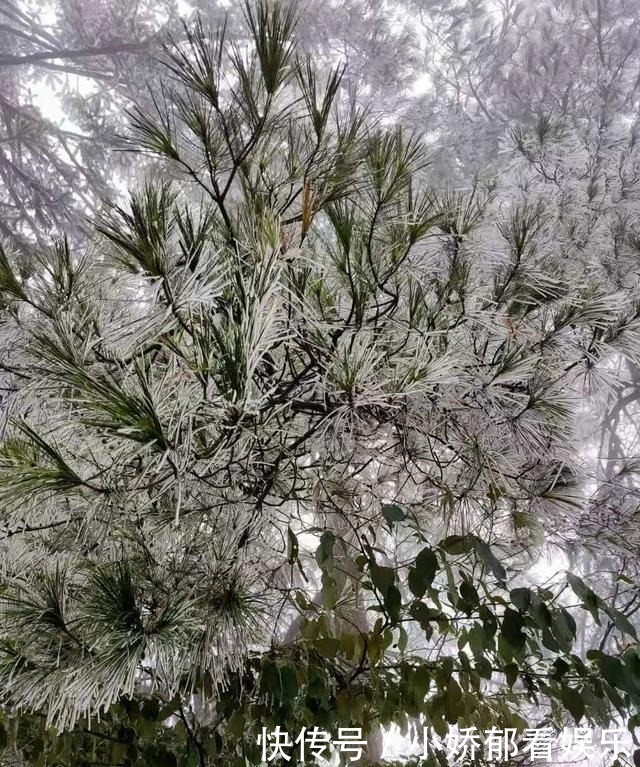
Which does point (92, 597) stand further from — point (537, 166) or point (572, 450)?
point (537, 166)

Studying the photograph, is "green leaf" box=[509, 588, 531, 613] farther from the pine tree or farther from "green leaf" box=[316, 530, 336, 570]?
"green leaf" box=[316, 530, 336, 570]

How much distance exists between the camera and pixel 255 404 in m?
0.58

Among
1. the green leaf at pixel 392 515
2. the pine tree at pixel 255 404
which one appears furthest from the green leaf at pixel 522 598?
the green leaf at pixel 392 515

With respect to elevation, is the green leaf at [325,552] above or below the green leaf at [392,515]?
below

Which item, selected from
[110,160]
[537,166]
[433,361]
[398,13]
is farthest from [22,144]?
[433,361]

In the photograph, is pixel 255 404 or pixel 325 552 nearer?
pixel 255 404

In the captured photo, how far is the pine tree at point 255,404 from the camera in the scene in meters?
0.60

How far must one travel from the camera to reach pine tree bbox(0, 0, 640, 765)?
0.60m

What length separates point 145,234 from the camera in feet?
1.86

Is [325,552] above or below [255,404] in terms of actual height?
below

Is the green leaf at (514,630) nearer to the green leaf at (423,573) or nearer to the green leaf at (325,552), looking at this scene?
the green leaf at (423,573)

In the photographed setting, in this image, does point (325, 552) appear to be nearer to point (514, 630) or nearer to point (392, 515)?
point (392, 515)

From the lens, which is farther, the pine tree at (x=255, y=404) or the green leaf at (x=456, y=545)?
the green leaf at (x=456, y=545)

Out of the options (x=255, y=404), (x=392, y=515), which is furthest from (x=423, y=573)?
(x=255, y=404)
